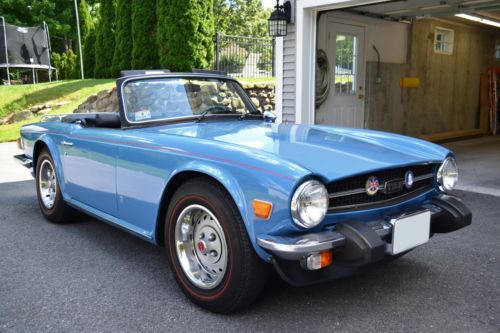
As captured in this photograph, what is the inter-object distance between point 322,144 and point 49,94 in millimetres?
A: 12141

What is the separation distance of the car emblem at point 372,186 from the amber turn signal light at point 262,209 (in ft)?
2.01

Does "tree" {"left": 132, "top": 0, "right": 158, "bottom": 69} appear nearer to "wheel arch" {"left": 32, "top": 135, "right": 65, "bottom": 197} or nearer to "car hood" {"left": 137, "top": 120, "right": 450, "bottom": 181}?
"wheel arch" {"left": 32, "top": 135, "right": 65, "bottom": 197}

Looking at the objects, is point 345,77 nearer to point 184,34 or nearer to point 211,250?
point 184,34

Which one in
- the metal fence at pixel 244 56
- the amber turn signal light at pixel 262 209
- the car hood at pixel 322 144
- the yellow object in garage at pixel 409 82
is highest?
the metal fence at pixel 244 56

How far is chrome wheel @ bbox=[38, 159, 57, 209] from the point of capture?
4504 mm

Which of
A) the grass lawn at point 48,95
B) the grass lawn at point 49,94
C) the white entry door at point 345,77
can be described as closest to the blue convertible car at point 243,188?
the white entry door at point 345,77

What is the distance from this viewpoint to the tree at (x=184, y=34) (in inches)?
478

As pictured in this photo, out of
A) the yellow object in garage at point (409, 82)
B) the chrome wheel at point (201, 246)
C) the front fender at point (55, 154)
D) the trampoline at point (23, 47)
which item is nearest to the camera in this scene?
the chrome wheel at point (201, 246)

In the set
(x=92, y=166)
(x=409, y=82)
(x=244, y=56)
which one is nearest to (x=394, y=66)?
(x=409, y=82)

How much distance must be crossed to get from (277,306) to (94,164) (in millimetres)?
1781

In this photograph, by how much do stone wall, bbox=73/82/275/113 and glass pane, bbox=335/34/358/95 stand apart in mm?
3052

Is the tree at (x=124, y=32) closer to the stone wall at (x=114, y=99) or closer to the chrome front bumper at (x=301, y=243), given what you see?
the stone wall at (x=114, y=99)

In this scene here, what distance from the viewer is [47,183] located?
462cm

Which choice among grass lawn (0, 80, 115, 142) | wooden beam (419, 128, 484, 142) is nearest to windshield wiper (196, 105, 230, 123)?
wooden beam (419, 128, 484, 142)
